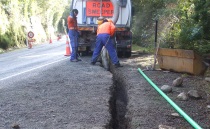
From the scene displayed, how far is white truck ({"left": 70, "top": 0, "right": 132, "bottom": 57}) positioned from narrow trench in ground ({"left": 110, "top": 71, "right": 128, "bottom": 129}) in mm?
3674

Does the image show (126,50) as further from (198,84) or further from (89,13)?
(198,84)

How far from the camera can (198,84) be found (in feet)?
19.3

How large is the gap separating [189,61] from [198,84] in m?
0.90

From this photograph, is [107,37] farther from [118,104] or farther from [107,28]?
[118,104]

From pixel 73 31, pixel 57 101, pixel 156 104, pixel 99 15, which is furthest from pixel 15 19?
pixel 156 104

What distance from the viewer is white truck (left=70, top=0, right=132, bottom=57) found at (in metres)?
10.5

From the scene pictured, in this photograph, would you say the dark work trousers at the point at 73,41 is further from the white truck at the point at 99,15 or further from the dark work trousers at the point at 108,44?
the dark work trousers at the point at 108,44

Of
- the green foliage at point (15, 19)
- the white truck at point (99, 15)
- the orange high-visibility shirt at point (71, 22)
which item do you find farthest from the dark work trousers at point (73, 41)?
the green foliage at point (15, 19)

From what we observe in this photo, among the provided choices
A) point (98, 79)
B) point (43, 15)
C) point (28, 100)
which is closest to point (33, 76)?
point (98, 79)

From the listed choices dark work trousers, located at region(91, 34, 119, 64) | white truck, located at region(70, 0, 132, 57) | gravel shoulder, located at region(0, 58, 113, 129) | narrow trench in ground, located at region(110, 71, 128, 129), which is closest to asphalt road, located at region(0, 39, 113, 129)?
gravel shoulder, located at region(0, 58, 113, 129)

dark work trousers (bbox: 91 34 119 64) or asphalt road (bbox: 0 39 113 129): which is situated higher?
dark work trousers (bbox: 91 34 119 64)

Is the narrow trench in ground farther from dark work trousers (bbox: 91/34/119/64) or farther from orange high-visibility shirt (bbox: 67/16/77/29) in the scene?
orange high-visibility shirt (bbox: 67/16/77/29)

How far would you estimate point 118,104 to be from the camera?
5.50 meters

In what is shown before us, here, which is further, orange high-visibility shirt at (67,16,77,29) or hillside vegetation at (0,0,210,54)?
orange high-visibility shirt at (67,16,77,29)
